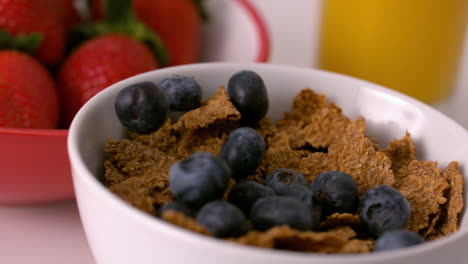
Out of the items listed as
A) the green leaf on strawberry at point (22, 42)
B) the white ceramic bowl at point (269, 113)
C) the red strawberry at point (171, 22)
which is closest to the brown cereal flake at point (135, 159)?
the white ceramic bowl at point (269, 113)

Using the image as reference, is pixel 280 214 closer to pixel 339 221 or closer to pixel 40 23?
pixel 339 221

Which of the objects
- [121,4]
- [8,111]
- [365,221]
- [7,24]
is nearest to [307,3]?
[121,4]

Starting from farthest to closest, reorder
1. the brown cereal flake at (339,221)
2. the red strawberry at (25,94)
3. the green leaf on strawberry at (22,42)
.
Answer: the green leaf on strawberry at (22,42)
the red strawberry at (25,94)
the brown cereal flake at (339,221)

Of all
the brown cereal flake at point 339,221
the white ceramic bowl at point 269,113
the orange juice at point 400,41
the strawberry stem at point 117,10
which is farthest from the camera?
the orange juice at point 400,41

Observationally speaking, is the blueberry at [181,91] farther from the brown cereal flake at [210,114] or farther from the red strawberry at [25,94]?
the red strawberry at [25,94]

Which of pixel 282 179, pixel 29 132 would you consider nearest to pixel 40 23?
pixel 29 132

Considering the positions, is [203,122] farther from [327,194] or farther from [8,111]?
[8,111]

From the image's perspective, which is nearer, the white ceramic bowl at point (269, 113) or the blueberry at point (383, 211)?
the white ceramic bowl at point (269, 113)
